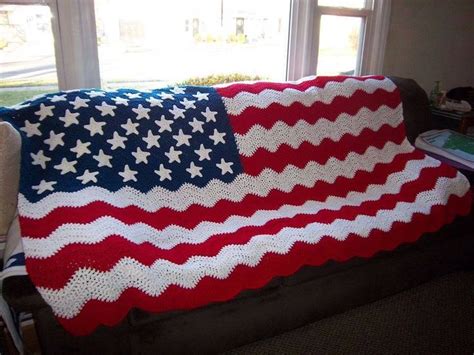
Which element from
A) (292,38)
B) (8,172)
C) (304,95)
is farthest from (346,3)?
(8,172)

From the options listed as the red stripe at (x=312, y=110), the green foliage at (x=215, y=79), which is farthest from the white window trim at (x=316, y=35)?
the red stripe at (x=312, y=110)

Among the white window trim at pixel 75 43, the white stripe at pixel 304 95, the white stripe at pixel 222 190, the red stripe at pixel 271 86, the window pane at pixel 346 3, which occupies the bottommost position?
the white stripe at pixel 222 190

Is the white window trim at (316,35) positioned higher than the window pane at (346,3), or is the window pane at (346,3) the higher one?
Result: the window pane at (346,3)

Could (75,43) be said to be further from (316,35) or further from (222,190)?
(316,35)

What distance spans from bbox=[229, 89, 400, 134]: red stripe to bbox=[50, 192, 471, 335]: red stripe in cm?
64

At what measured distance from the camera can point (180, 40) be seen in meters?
2.10

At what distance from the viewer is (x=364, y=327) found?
161 centimetres

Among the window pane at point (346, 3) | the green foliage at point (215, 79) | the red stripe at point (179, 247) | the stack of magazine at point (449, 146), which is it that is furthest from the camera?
the window pane at point (346, 3)

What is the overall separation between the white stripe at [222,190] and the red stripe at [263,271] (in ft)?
1.20

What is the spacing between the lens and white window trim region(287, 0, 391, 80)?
91.2 inches

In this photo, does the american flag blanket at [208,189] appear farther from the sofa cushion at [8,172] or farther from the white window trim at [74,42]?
the white window trim at [74,42]

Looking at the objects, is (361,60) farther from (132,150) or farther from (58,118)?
A: (58,118)

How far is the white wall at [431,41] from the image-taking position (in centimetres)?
258

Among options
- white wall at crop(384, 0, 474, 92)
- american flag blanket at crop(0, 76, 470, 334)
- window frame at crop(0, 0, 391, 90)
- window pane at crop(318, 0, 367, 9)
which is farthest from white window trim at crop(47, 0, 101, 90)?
white wall at crop(384, 0, 474, 92)
